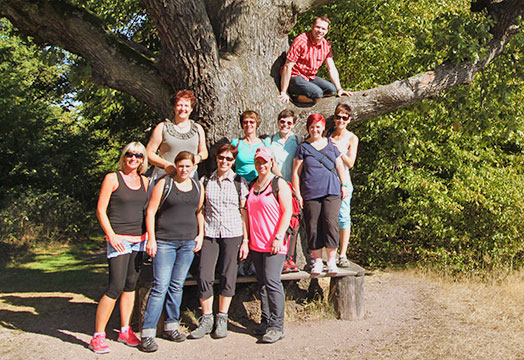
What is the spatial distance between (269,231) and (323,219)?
0.80 m

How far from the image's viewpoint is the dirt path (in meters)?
5.05

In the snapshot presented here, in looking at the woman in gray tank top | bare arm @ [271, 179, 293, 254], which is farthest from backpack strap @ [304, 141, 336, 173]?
the woman in gray tank top

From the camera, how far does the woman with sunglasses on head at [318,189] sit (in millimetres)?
5691

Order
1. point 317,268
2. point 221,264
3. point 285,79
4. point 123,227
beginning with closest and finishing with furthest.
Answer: point 123,227
point 221,264
point 317,268
point 285,79

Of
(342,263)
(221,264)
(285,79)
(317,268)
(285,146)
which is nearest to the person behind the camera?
(221,264)

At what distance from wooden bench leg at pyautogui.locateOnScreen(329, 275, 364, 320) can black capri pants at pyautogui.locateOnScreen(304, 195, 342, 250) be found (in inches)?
21.9

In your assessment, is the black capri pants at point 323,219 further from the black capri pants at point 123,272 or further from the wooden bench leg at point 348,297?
the black capri pants at point 123,272

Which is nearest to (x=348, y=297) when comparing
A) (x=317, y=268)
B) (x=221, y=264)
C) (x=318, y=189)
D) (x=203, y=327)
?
(x=317, y=268)

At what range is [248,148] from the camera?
5.68m

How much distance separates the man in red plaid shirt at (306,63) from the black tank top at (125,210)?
2.51m

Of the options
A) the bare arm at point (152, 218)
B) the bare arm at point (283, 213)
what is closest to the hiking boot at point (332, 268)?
the bare arm at point (283, 213)

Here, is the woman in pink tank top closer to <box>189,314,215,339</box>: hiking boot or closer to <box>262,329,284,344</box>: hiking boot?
<box>262,329,284,344</box>: hiking boot

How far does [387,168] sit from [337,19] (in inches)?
112

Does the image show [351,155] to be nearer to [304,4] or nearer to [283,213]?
[283,213]
